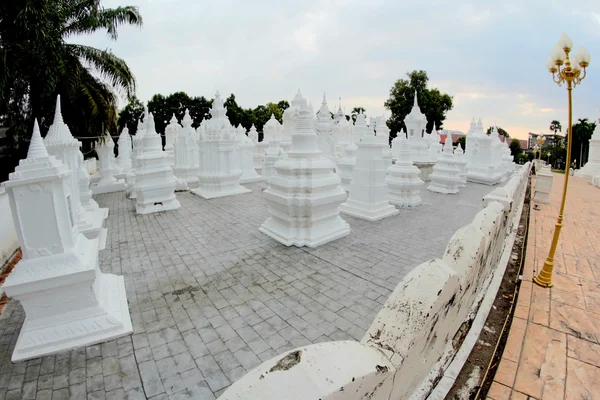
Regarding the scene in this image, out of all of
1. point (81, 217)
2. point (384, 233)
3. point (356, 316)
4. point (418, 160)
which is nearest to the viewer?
point (356, 316)

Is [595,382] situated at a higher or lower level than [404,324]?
lower

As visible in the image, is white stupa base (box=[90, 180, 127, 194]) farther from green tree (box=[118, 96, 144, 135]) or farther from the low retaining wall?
green tree (box=[118, 96, 144, 135])

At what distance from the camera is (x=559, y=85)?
15.3 ft

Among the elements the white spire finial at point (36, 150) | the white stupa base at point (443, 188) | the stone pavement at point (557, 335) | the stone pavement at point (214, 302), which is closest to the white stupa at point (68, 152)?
the stone pavement at point (214, 302)

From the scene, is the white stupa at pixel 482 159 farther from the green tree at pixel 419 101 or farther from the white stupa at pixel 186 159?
the green tree at pixel 419 101

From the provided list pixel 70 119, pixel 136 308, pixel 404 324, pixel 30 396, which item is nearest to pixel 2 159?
pixel 70 119

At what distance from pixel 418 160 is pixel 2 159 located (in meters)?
20.3

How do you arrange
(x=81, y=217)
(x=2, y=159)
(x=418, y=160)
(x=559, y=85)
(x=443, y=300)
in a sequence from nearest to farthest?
(x=443, y=300)
(x=559, y=85)
(x=81, y=217)
(x=2, y=159)
(x=418, y=160)

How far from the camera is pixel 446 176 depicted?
12500mm

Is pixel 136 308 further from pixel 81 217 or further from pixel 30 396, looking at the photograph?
pixel 81 217

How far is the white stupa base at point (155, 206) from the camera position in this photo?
9078 millimetres

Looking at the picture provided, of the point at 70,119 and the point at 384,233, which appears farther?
the point at 70,119

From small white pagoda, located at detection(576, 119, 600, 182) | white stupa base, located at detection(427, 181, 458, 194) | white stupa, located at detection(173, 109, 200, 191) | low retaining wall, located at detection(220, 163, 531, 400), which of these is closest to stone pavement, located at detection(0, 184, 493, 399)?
low retaining wall, located at detection(220, 163, 531, 400)

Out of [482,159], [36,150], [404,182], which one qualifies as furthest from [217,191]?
[482,159]
